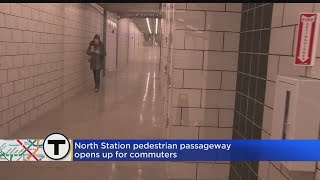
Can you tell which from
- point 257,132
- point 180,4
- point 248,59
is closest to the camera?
point 257,132

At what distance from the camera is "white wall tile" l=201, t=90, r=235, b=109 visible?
106 inches

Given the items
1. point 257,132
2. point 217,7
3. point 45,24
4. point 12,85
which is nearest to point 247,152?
point 257,132

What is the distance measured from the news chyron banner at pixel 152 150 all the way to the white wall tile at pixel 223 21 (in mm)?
915

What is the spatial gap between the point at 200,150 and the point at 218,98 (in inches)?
18.6

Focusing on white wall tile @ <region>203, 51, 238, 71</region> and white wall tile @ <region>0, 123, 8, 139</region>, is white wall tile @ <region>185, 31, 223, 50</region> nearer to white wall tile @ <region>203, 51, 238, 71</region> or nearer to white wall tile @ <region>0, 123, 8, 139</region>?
white wall tile @ <region>203, 51, 238, 71</region>

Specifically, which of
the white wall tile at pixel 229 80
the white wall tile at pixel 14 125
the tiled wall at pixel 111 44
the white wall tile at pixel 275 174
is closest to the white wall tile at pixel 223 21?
the white wall tile at pixel 229 80

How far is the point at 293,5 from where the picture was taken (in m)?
1.70

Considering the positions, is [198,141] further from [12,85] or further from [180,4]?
[12,85]

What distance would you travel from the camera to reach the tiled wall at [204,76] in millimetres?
2623

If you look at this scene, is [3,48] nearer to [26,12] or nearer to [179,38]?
[26,12]

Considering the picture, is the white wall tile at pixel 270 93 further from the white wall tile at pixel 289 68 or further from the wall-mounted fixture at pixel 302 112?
the wall-mounted fixture at pixel 302 112

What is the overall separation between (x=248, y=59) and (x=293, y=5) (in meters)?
0.70

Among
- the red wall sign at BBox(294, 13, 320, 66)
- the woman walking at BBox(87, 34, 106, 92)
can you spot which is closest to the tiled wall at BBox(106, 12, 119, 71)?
the woman walking at BBox(87, 34, 106, 92)

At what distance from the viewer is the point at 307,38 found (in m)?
1.52
